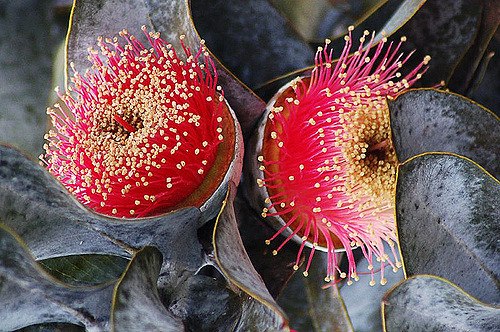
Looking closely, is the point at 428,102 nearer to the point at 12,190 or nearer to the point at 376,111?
the point at 376,111

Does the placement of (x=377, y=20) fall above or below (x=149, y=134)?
above

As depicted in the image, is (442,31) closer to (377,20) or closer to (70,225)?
(377,20)

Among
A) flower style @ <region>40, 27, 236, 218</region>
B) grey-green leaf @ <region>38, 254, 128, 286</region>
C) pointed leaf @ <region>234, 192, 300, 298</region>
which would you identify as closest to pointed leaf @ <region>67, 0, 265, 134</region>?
flower style @ <region>40, 27, 236, 218</region>

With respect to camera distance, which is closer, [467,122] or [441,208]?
[441,208]

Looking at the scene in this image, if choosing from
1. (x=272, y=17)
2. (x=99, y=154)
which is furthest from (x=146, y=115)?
(x=272, y=17)

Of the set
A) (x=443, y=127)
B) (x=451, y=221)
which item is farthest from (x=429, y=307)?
(x=443, y=127)
